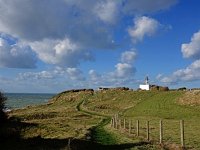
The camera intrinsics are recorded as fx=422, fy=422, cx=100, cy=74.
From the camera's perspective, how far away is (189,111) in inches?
3492

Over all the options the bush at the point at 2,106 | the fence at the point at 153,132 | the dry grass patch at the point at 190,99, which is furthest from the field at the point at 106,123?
the bush at the point at 2,106

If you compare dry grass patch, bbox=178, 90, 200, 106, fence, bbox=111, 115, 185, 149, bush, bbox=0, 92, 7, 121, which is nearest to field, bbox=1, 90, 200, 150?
dry grass patch, bbox=178, 90, 200, 106

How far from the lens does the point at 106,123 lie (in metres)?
71.6

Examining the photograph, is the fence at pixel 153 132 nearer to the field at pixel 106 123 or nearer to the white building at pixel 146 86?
the field at pixel 106 123

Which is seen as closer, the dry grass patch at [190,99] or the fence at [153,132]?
the fence at [153,132]

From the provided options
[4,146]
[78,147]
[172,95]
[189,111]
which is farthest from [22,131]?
[172,95]

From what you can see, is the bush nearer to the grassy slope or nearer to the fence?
the fence

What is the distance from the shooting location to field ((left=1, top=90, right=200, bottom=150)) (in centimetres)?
3453

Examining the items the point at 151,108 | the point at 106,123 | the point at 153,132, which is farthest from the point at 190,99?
the point at 153,132

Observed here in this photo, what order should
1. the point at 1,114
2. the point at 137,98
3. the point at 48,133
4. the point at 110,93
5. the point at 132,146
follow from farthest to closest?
the point at 110,93
the point at 137,98
the point at 48,133
the point at 1,114
the point at 132,146

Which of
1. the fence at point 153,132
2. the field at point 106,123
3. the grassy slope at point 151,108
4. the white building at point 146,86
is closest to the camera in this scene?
the fence at point 153,132

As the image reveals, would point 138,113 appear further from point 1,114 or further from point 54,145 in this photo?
point 54,145

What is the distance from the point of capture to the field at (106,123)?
113ft

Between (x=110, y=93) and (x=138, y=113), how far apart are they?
199ft
